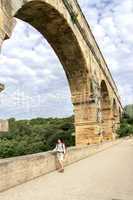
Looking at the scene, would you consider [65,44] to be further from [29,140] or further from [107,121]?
[29,140]

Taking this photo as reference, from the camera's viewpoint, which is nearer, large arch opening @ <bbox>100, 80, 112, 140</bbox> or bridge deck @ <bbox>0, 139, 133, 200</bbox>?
bridge deck @ <bbox>0, 139, 133, 200</bbox>

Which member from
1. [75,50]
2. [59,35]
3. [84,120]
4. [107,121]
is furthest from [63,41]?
[107,121]

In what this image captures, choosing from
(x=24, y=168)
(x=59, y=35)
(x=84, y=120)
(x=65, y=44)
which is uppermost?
(x=59, y=35)

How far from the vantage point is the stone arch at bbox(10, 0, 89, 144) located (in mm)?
12305

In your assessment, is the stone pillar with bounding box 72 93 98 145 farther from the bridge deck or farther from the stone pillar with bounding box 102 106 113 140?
the stone pillar with bounding box 102 106 113 140

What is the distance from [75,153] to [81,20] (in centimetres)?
639

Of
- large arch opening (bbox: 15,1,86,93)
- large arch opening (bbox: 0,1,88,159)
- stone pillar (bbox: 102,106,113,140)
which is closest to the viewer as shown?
large arch opening (bbox: 15,1,86,93)

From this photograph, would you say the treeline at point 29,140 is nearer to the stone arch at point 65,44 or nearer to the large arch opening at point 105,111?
the large arch opening at point 105,111

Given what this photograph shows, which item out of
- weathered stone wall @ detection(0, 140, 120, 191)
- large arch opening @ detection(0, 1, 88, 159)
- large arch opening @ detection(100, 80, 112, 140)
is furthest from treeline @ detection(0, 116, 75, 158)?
weathered stone wall @ detection(0, 140, 120, 191)

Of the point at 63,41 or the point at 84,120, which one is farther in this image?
the point at 84,120

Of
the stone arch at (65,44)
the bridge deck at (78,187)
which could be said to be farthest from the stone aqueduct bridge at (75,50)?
the bridge deck at (78,187)

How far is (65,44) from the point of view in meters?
15.6

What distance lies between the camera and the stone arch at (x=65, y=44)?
1230cm

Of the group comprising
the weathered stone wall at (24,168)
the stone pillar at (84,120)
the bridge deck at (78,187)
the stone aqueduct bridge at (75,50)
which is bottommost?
the bridge deck at (78,187)
